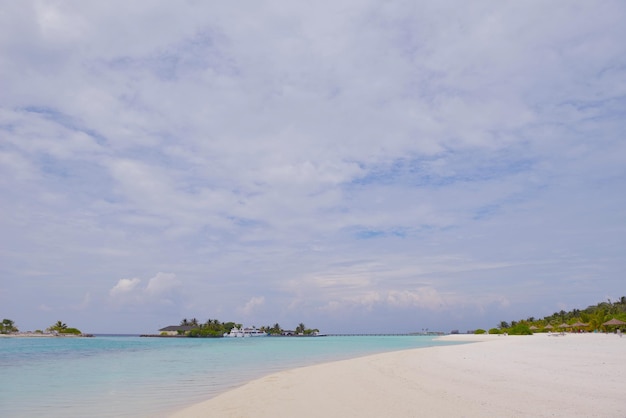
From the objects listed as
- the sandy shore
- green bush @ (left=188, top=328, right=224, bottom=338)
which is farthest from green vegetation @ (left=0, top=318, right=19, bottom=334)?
the sandy shore

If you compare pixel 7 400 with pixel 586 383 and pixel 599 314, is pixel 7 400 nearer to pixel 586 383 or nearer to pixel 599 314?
pixel 586 383

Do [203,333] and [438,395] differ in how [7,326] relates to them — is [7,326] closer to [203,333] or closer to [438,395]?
[203,333]

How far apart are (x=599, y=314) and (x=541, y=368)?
84.6m

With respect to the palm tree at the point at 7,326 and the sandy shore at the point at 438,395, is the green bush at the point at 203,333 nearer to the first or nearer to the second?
the palm tree at the point at 7,326

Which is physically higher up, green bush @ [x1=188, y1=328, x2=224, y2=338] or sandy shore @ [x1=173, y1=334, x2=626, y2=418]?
green bush @ [x1=188, y1=328, x2=224, y2=338]

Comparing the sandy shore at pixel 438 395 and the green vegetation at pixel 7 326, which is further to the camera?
the green vegetation at pixel 7 326

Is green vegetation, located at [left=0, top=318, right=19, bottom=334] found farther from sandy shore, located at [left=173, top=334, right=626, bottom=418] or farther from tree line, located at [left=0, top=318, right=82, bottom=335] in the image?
sandy shore, located at [left=173, top=334, right=626, bottom=418]

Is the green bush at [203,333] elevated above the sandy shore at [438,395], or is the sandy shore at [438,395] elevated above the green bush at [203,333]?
the green bush at [203,333]

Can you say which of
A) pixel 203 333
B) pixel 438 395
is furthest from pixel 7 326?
pixel 438 395

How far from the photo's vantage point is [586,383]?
49.4ft

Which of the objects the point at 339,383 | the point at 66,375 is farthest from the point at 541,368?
the point at 66,375

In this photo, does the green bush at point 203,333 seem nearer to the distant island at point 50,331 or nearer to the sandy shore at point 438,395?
the distant island at point 50,331

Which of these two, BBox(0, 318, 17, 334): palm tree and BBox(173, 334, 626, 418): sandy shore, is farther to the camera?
BBox(0, 318, 17, 334): palm tree

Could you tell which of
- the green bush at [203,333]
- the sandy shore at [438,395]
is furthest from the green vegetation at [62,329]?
the sandy shore at [438,395]
